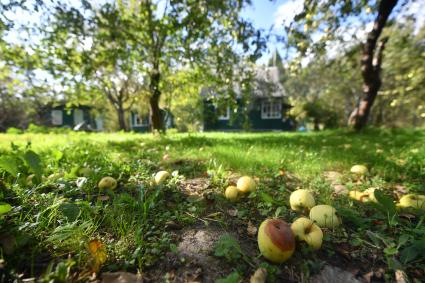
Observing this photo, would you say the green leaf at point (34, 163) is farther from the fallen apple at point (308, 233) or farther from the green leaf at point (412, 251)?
the green leaf at point (412, 251)

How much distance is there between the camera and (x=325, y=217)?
1.71 meters

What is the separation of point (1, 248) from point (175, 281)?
86 cm

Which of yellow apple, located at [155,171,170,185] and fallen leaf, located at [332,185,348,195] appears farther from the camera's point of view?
fallen leaf, located at [332,185,348,195]

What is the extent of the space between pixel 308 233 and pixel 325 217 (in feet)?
1.02

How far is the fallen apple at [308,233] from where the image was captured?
146 centimetres

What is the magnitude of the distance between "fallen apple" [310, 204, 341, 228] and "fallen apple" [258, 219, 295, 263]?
0.46 m

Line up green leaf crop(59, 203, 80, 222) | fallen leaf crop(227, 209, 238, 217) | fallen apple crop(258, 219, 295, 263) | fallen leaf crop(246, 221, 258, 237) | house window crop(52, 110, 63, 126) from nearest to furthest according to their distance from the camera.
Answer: fallen apple crop(258, 219, 295, 263)
green leaf crop(59, 203, 80, 222)
fallen leaf crop(246, 221, 258, 237)
fallen leaf crop(227, 209, 238, 217)
house window crop(52, 110, 63, 126)

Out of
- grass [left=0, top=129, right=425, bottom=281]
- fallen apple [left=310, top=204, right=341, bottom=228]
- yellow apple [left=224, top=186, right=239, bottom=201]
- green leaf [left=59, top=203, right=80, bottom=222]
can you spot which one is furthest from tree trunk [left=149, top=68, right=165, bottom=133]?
fallen apple [left=310, top=204, right=341, bottom=228]

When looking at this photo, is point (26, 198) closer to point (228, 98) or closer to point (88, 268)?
point (88, 268)

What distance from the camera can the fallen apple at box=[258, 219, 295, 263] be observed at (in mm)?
1332

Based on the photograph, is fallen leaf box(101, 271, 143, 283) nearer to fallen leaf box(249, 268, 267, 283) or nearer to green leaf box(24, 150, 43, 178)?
fallen leaf box(249, 268, 267, 283)

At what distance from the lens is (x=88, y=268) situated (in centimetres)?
126

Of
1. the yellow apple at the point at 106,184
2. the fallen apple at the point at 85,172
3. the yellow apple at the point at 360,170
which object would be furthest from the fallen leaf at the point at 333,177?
the fallen apple at the point at 85,172

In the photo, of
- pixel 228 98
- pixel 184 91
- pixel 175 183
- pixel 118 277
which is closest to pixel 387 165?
pixel 175 183
